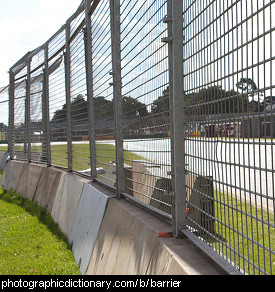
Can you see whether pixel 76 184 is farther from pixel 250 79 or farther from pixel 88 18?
pixel 250 79

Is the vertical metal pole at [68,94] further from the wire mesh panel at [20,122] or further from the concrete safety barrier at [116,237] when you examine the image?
the wire mesh panel at [20,122]

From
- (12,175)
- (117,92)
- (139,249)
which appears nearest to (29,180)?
(12,175)

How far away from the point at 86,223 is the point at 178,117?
276 centimetres

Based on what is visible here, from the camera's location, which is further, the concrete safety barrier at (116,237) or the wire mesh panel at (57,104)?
the wire mesh panel at (57,104)

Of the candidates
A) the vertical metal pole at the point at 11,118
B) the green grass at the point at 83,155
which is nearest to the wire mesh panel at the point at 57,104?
the green grass at the point at 83,155

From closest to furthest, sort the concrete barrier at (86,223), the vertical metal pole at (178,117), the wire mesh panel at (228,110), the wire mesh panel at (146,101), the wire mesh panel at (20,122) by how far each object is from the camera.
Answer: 1. the wire mesh panel at (228,110)
2. the vertical metal pole at (178,117)
3. the wire mesh panel at (146,101)
4. the concrete barrier at (86,223)
5. the wire mesh panel at (20,122)

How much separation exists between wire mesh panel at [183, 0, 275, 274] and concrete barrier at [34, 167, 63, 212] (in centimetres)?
575

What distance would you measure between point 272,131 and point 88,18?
223 inches

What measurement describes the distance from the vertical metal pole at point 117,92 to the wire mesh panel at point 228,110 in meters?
1.93

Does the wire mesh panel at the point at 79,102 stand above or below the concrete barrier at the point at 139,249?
above

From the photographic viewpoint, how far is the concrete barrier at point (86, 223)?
5.28 m

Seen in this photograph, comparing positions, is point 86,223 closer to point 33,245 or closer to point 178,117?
point 33,245

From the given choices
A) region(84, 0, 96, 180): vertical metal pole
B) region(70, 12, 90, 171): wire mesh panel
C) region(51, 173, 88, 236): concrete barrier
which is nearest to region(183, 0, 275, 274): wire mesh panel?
region(51, 173, 88, 236): concrete barrier
